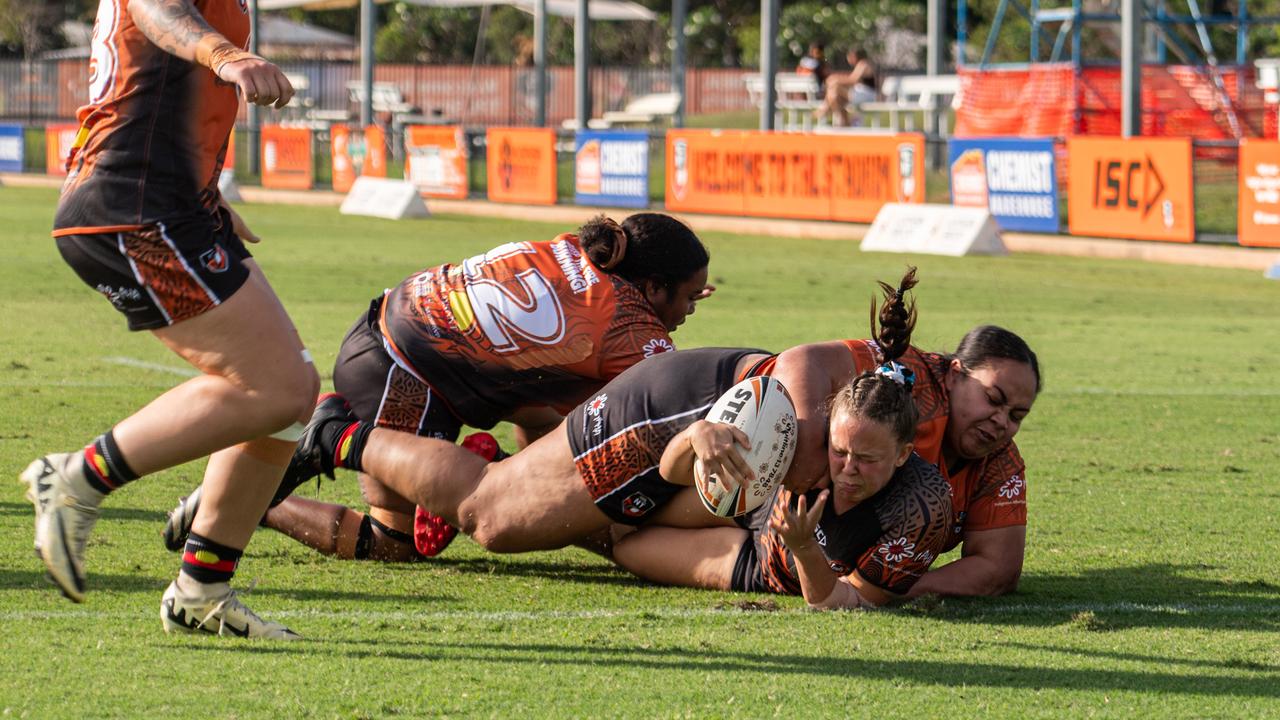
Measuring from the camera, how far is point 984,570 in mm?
5672

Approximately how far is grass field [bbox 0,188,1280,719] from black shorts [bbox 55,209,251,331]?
835 millimetres

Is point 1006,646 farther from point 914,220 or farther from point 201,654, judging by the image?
point 914,220

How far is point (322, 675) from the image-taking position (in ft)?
14.8

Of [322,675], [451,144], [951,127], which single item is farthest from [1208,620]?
[951,127]

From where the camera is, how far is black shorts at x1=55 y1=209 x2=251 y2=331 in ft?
14.9

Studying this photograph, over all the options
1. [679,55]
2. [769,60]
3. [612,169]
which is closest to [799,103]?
[679,55]

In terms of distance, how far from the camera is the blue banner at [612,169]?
89.2 ft

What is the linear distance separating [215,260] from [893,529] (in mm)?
1983

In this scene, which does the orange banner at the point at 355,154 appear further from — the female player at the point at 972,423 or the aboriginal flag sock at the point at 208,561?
the aboriginal flag sock at the point at 208,561

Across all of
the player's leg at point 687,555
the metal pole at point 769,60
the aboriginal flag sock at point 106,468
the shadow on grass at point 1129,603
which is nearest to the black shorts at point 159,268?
the aboriginal flag sock at point 106,468

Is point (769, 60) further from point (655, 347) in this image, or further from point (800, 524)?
point (800, 524)

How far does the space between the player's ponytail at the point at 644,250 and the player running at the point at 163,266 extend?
5.88ft

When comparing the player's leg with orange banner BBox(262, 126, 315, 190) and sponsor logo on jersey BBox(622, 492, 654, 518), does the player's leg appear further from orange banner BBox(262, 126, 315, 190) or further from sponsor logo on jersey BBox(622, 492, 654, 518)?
orange banner BBox(262, 126, 315, 190)

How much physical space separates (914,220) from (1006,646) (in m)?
16.9
